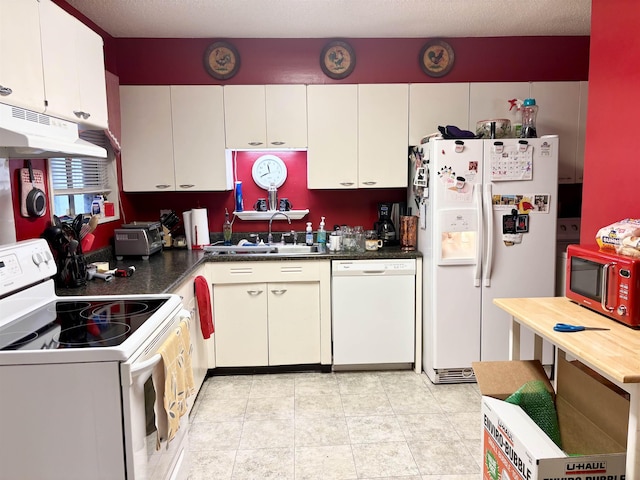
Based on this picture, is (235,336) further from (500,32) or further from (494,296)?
(500,32)

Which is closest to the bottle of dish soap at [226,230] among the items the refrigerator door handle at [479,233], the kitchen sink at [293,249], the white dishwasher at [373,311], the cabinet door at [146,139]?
the kitchen sink at [293,249]

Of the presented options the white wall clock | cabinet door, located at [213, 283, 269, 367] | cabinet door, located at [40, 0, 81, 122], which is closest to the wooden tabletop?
cabinet door, located at [213, 283, 269, 367]

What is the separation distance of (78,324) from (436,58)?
3.34 metres

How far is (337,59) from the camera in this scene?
3.92 m

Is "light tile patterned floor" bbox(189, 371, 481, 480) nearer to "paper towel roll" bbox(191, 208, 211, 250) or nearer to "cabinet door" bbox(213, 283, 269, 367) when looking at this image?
"cabinet door" bbox(213, 283, 269, 367)

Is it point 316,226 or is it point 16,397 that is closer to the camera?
point 16,397

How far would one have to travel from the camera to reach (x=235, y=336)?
3598 millimetres

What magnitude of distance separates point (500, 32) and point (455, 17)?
602mm

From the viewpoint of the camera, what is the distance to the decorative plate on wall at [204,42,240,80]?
3.88 metres

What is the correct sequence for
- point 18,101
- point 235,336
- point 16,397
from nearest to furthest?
1. point 16,397
2. point 18,101
3. point 235,336

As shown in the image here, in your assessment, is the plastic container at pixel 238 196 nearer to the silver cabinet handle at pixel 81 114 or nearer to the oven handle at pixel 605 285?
the silver cabinet handle at pixel 81 114

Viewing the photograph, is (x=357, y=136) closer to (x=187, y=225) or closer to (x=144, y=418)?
(x=187, y=225)

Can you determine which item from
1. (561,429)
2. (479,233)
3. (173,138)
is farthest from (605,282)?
(173,138)

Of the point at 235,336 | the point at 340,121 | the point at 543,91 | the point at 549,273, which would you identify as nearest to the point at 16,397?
the point at 235,336
